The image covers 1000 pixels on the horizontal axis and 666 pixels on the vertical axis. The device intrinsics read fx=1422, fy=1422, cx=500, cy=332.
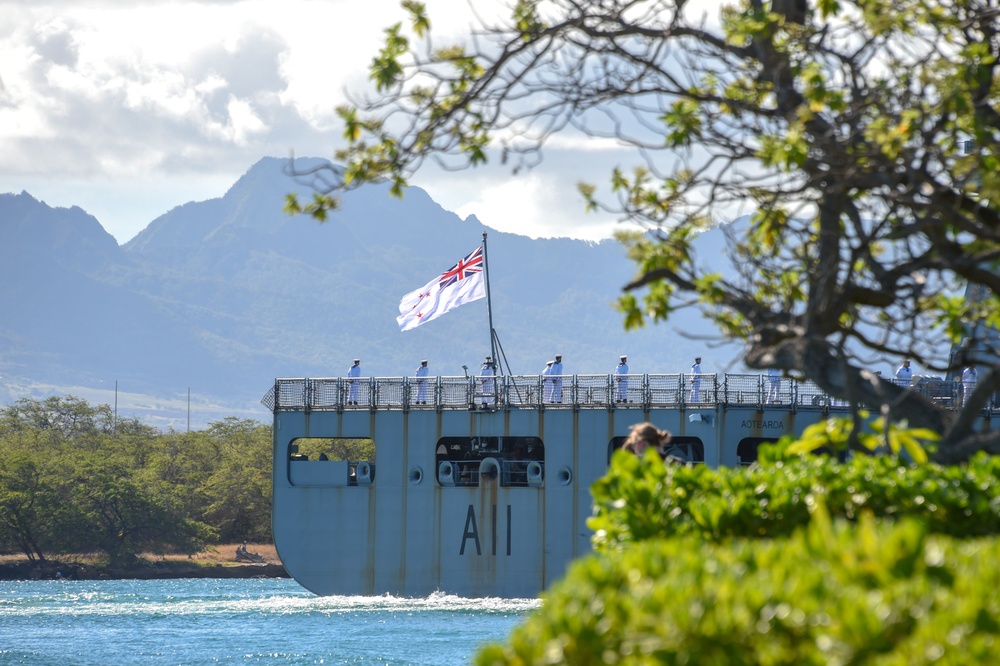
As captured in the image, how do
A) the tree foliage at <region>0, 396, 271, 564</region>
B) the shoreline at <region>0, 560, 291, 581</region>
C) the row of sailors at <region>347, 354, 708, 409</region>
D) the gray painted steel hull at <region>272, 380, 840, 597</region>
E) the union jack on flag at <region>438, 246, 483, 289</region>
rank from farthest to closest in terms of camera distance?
the tree foliage at <region>0, 396, 271, 564</region> < the shoreline at <region>0, 560, 291, 581</region> < the union jack on flag at <region>438, 246, 483, 289</region> < the row of sailors at <region>347, 354, 708, 409</region> < the gray painted steel hull at <region>272, 380, 840, 597</region>

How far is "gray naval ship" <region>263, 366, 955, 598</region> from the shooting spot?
33.9 m

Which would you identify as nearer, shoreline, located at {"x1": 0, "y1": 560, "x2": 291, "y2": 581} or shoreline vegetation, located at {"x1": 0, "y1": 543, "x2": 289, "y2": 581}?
shoreline, located at {"x1": 0, "y1": 560, "x2": 291, "y2": 581}

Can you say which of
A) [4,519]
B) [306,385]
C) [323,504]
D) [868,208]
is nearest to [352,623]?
[323,504]

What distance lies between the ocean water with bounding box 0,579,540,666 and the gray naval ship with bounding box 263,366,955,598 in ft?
3.18

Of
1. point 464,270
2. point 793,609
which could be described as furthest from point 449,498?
point 793,609

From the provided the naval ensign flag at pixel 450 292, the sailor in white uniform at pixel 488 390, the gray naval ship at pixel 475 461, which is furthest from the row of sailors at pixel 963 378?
Answer: the naval ensign flag at pixel 450 292

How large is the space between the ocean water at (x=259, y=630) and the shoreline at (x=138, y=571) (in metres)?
19.3

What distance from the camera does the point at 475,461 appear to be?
3712cm

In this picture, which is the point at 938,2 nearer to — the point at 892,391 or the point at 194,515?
the point at 892,391

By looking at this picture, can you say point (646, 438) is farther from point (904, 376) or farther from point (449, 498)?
point (449, 498)

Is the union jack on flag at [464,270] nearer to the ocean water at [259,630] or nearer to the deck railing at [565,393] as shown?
the deck railing at [565,393]

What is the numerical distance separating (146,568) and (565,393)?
1527 inches

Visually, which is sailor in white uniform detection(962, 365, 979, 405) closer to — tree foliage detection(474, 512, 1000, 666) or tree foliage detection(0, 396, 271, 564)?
tree foliage detection(474, 512, 1000, 666)

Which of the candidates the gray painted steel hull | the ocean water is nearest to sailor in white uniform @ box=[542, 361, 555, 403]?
the gray painted steel hull
